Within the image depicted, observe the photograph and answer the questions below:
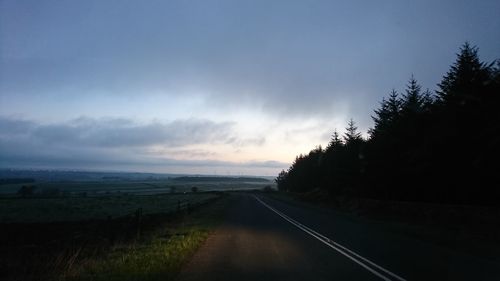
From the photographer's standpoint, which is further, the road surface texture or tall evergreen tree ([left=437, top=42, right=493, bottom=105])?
tall evergreen tree ([left=437, top=42, right=493, bottom=105])

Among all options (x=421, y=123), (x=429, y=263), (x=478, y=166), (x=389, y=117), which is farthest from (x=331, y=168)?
(x=429, y=263)

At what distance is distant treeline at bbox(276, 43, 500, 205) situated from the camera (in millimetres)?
24953

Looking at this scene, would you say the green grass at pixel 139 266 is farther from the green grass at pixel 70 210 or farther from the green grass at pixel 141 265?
the green grass at pixel 70 210

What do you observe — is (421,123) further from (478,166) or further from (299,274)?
(299,274)

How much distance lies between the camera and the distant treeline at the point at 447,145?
25.0 m

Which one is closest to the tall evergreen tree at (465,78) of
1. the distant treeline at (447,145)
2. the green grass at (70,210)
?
the distant treeline at (447,145)

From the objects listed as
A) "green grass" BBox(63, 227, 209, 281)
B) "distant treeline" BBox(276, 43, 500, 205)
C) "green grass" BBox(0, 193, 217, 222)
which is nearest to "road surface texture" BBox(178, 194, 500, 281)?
"green grass" BBox(63, 227, 209, 281)

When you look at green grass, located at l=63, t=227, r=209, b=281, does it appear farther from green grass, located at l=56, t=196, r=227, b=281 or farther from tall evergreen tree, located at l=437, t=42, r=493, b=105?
tall evergreen tree, located at l=437, t=42, r=493, b=105

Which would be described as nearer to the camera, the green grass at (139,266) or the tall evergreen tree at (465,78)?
the green grass at (139,266)

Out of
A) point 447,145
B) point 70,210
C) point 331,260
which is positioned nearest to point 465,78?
point 447,145

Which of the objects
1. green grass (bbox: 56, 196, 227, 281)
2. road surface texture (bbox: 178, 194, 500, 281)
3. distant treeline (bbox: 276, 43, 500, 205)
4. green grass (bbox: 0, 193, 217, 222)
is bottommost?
green grass (bbox: 0, 193, 217, 222)

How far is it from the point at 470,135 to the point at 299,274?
19.3m

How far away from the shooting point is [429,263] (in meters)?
12.0

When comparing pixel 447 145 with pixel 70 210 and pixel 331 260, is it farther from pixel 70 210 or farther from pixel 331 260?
pixel 70 210
